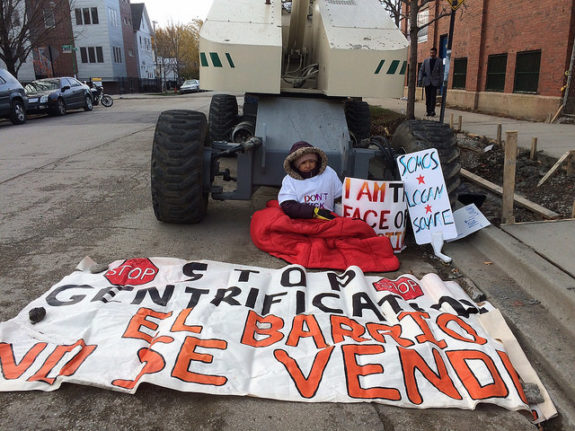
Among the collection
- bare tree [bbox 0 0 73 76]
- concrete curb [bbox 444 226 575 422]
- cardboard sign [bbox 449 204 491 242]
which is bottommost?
concrete curb [bbox 444 226 575 422]

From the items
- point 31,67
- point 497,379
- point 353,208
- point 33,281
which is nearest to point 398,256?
point 353,208

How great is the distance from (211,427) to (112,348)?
76 centimetres

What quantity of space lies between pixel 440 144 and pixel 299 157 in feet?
4.72

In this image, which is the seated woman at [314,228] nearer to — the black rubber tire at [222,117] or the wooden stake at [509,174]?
the wooden stake at [509,174]

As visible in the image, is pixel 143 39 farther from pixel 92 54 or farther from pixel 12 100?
pixel 12 100

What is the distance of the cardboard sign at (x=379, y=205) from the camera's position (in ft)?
14.6

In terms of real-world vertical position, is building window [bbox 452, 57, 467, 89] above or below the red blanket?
above

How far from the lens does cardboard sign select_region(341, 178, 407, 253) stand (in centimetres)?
445

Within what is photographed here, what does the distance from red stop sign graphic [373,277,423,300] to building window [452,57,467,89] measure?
1646 centimetres

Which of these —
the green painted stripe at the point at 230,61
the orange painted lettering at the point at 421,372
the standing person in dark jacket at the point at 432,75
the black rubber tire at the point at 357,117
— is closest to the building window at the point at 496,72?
the standing person in dark jacket at the point at 432,75

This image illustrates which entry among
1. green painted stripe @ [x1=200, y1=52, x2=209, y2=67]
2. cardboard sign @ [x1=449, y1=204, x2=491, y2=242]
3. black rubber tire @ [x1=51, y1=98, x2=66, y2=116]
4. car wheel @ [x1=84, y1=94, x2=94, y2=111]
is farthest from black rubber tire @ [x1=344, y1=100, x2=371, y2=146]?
car wheel @ [x1=84, y1=94, x2=94, y2=111]

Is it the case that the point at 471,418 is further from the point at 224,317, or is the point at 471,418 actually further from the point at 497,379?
the point at 224,317

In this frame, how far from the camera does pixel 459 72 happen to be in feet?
61.2

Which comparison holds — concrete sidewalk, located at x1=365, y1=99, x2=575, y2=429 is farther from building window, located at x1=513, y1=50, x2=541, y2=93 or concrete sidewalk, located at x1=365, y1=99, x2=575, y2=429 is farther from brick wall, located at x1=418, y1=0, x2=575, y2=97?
building window, located at x1=513, y1=50, x2=541, y2=93
